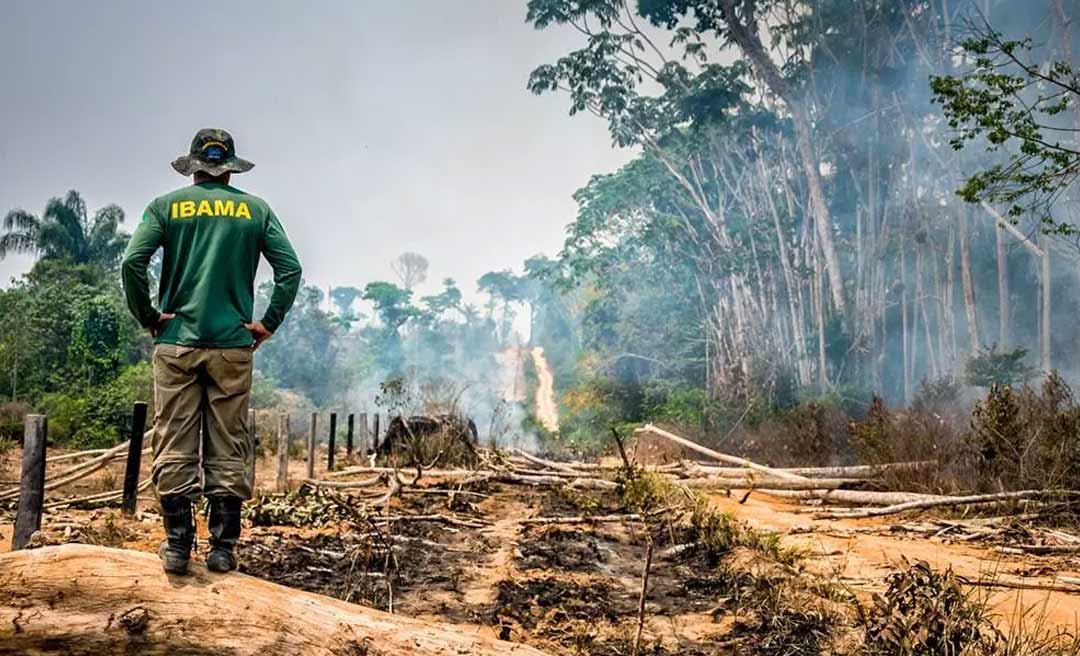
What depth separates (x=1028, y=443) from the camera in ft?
24.9

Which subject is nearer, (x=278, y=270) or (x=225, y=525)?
(x=225, y=525)

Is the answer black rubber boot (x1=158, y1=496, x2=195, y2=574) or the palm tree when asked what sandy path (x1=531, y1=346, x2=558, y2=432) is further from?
black rubber boot (x1=158, y1=496, x2=195, y2=574)

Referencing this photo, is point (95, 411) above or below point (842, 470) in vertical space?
above

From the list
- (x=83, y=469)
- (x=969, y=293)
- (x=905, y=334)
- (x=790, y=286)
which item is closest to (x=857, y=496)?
(x=83, y=469)

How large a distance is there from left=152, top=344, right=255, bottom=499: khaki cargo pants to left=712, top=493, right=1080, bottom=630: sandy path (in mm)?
3321

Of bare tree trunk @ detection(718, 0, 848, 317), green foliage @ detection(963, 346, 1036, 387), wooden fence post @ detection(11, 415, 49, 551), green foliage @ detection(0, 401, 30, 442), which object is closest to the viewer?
wooden fence post @ detection(11, 415, 49, 551)

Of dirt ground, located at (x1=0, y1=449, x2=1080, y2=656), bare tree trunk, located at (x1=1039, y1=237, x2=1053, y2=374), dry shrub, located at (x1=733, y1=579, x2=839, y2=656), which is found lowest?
dirt ground, located at (x1=0, y1=449, x2=1080, y2=656)

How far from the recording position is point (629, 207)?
30.6m

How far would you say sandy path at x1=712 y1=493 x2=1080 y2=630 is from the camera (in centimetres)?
425

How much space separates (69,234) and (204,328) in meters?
27.7

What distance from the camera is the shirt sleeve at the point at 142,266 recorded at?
303 centimetres

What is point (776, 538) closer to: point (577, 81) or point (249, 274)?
point (249, 274)

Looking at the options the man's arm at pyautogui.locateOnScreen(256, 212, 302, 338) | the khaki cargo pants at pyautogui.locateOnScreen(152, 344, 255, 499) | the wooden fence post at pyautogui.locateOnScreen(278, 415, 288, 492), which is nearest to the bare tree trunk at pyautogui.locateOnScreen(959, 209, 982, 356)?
the wooden fence post at pyautogui.locateOnScreen(278, 415, 288, 492)

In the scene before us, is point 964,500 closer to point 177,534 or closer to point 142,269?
point 177,534
